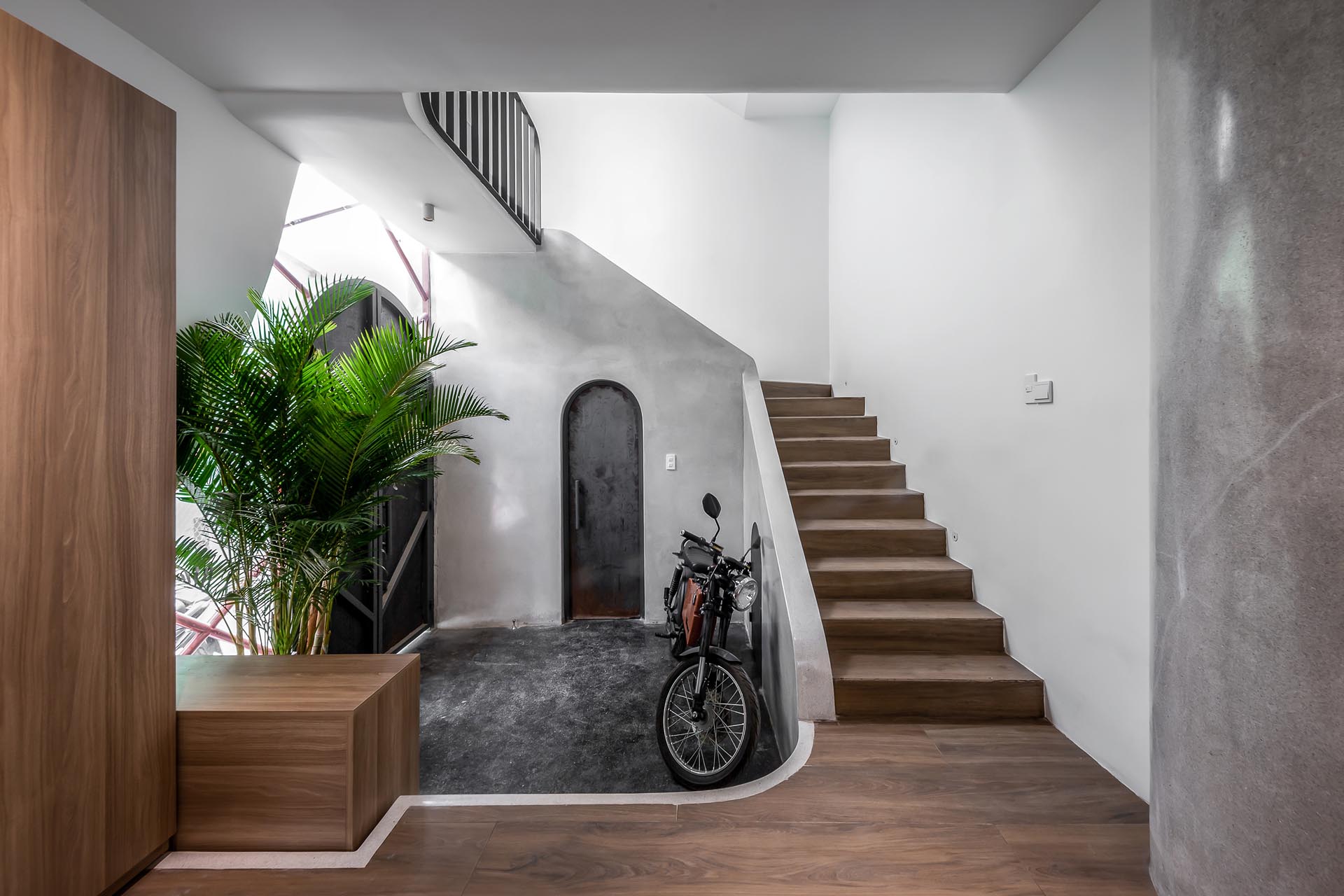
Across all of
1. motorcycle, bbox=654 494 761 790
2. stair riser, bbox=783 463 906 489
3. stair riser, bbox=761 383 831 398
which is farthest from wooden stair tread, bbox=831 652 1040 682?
stair riser, bbox=761 383 831 398

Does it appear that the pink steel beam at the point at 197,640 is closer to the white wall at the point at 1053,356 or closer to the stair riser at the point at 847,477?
the stair riser at the point at 847,477

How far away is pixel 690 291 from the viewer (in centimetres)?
564

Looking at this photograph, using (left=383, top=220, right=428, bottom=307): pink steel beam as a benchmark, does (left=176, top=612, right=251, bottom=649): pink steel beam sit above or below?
below

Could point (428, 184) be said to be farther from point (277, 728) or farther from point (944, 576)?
point (944, 576)

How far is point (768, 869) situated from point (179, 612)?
9.62ft

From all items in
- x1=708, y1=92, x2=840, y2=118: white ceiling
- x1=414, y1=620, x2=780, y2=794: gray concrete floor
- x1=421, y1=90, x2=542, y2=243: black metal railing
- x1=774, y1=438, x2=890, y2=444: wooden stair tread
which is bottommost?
x1=414, y1=620, x2=780, y2=794: gray concrete floor

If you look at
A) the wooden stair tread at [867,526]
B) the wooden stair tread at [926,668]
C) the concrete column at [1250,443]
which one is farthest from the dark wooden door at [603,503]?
the concrete column at [1250,443]

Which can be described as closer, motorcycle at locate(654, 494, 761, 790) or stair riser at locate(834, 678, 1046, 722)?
stair riser at locate(834, 678, 1046, 722)

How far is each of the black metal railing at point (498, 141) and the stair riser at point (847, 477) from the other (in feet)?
8.07

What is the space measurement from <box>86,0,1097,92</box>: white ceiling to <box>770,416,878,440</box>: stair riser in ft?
7.17

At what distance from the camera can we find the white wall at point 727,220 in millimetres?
5598

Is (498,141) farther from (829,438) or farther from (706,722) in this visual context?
(706,722)

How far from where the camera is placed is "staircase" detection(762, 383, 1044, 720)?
222 cm

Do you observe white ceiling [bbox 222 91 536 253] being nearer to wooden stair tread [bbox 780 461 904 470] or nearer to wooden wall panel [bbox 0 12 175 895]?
wooden wall panel [bbox 0 12 175 895]
